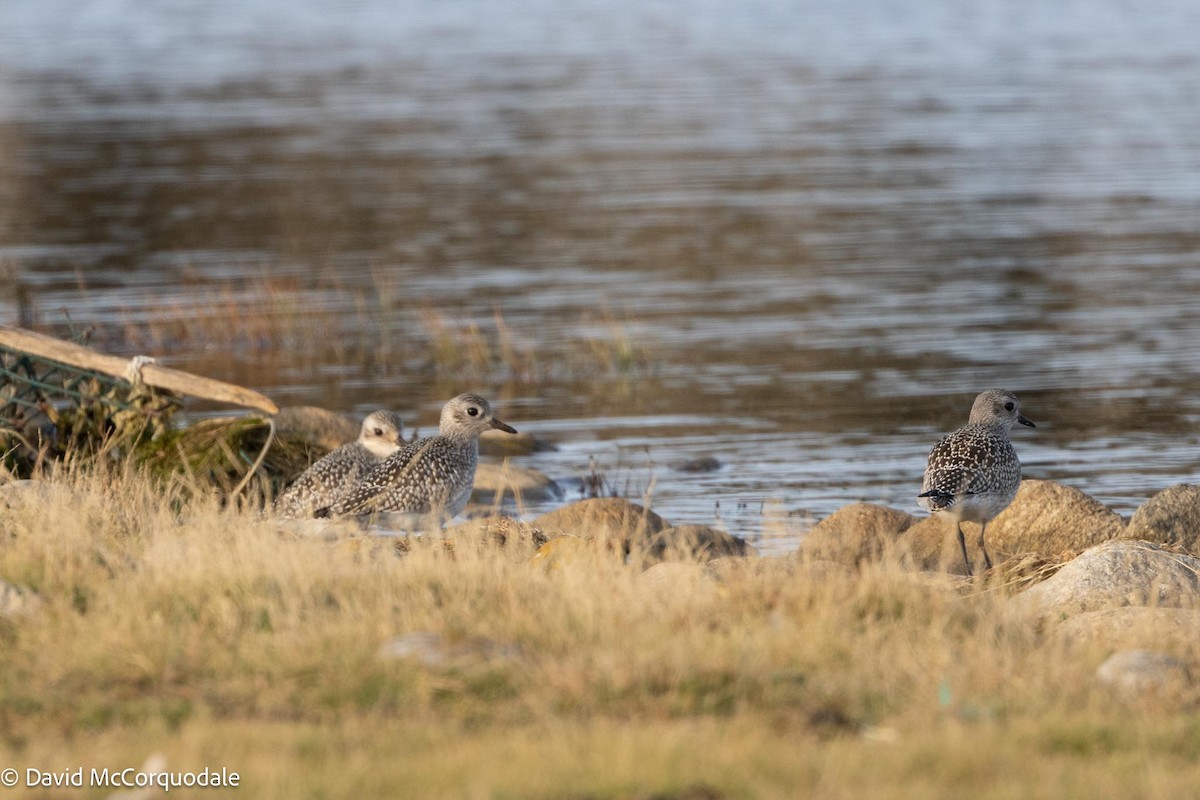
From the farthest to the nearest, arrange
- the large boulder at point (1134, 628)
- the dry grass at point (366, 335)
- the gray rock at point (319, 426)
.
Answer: the dry grass at point (366, 335) → the gray rock at point (319, 426) → the large boulder at point (1134, 628)

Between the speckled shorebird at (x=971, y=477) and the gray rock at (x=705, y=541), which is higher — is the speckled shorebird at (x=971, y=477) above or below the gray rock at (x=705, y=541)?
above

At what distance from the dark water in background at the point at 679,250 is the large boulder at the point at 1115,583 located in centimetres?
312

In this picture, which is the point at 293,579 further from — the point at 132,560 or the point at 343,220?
the point at 343,220

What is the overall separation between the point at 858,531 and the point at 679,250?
55.0 feet

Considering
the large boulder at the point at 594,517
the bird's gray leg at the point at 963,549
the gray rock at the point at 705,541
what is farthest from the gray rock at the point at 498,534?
the bird's gray leg at the point at 963,549

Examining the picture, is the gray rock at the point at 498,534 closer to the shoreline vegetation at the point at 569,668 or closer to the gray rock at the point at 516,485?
the shoreline vegetation at the point at 569,668

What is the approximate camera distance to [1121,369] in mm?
21062

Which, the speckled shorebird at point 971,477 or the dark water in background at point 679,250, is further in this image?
the dark water in background at point 679,250

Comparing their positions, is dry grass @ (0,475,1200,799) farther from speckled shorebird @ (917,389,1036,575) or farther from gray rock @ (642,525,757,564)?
gray rock @ (642,525,757,564)

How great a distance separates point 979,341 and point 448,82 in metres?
39.8

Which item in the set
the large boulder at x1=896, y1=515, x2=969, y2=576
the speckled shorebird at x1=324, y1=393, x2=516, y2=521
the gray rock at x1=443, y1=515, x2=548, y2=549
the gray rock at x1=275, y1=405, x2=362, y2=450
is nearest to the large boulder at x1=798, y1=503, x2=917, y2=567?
the large boulder at x1=896, y1=515, x2=969, y2=576

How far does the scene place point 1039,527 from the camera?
13.8m

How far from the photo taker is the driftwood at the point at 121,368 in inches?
526

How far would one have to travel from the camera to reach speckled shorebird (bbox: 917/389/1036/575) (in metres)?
11.9
